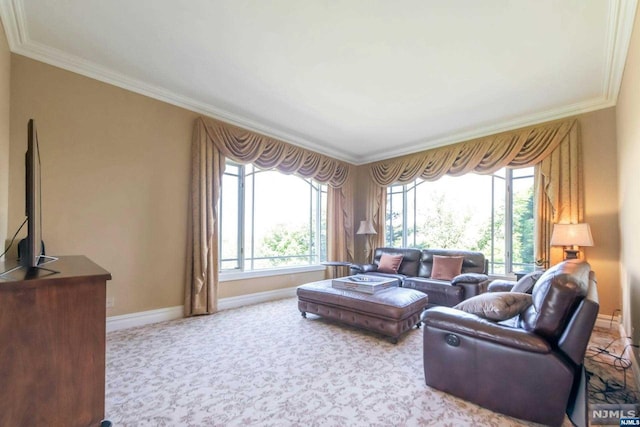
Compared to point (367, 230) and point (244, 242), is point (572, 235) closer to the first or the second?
point (367, 230)

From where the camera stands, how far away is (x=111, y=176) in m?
3.16

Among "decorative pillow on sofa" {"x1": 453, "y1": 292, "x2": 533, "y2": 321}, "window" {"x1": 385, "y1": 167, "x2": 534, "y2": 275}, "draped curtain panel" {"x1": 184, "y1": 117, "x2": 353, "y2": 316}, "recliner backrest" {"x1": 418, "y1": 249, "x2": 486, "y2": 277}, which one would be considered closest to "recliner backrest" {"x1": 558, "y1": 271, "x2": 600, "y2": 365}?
"decorative pillow on sofa" {"x1": 453, "y1": 292, "x2": 533, "y2": 321}

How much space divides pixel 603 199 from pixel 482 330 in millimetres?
3146

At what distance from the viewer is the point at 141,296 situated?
3.33 metres

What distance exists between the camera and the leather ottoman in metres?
2.88

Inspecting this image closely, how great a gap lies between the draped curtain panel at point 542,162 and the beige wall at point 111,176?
13.8 ft

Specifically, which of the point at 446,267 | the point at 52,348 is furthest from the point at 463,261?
the point at 52,348

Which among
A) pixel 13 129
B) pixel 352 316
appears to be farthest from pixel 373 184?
pixel 13 129

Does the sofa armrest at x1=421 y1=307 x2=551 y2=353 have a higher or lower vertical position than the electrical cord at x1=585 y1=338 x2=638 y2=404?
higher

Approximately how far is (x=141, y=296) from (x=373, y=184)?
447 centimetres

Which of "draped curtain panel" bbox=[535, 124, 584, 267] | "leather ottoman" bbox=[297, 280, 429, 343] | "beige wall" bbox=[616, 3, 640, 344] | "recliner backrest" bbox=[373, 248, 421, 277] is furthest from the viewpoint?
"recliner backrest" bbox=[373, 248, 421, 277]

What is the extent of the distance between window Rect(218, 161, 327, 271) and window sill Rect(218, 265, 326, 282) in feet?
0.38

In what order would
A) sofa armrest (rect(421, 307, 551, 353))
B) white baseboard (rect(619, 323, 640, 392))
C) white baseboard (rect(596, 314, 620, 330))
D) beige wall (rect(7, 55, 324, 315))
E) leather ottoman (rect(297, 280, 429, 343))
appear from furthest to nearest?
1. white baseboard (rect(596, 314, 620, 330))
2. leather ottoman (rect(297, 280, 429, 343))
3. beige wall (rect(7, 55, 324, 315))
4. white baseboard (rect(619, 323, 640, 392))
5. sofa armrest (rect(421, 307, 551, 353))

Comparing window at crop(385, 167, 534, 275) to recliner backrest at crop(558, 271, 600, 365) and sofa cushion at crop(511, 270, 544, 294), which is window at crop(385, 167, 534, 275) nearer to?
sofa cushion at crop(511, 270, 544, 294)
